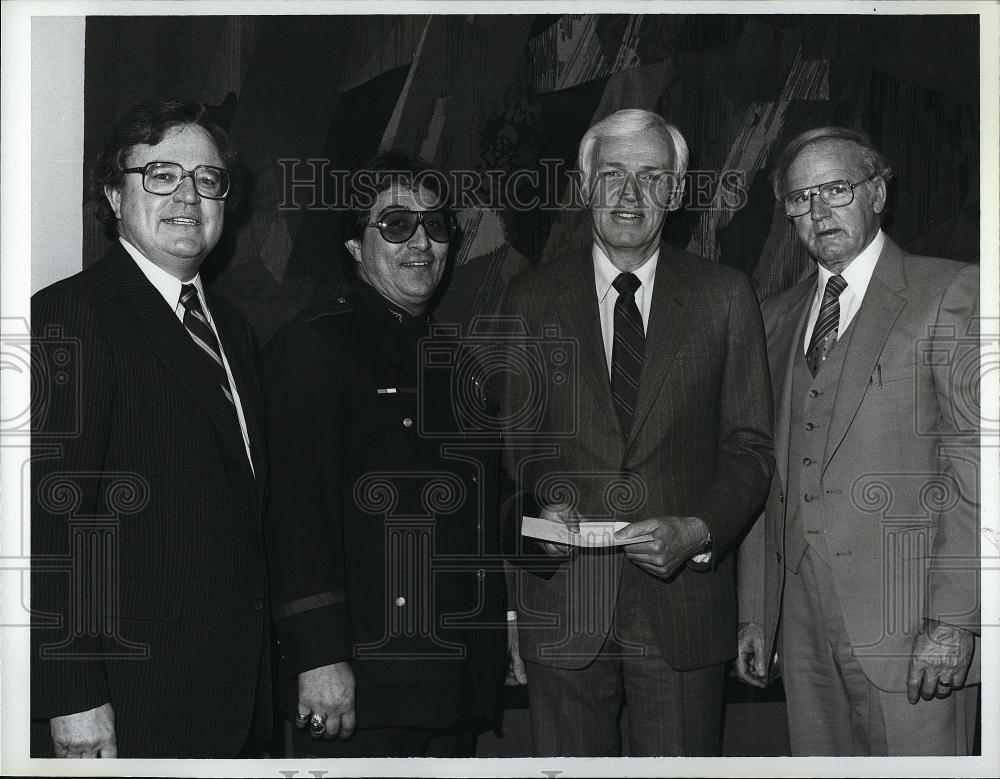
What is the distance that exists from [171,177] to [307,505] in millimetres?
1062

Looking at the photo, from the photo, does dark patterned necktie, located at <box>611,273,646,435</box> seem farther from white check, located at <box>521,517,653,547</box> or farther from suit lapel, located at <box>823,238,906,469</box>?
suit lapel, located at <box>823,238,906,469</box>

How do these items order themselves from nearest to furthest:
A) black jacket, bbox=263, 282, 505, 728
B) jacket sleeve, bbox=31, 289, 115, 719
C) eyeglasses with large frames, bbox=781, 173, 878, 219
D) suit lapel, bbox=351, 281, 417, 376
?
1. jacket sleeve, bbox=31, 289, 115, 719
2. black jacket, bbox=263, 282, 505, 728
3. suit lapel, bbox=351, 281, 417, 376
4. eyeglasses with large frames, bbox=781, 173, 878, 219

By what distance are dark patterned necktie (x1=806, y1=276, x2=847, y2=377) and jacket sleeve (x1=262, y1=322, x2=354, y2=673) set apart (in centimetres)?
145

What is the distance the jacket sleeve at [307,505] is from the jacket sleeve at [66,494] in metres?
0.49

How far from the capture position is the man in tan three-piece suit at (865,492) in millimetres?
3035

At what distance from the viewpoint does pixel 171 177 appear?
9.78 feet

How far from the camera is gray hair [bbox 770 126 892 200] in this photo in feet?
10.5

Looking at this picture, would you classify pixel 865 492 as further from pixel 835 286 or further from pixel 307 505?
pixel 307 505

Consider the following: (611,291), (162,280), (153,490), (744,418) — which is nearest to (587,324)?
(611,291)

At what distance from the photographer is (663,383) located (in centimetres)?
303

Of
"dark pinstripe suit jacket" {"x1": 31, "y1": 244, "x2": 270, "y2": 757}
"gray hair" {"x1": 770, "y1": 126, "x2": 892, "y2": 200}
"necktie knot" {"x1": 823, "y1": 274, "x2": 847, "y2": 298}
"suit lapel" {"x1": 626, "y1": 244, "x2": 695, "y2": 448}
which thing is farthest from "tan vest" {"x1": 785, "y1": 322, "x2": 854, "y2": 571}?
"dark pinstripe suit jacket" {"x1": 31, "y1": 244, "x2": 270, "y2": 757}

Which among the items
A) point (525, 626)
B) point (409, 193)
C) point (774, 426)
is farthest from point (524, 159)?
point (525, 626)

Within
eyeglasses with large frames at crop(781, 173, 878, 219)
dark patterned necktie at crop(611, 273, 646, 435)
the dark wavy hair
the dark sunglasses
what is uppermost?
the dark wavy hair

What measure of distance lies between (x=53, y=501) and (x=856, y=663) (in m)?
2.47
